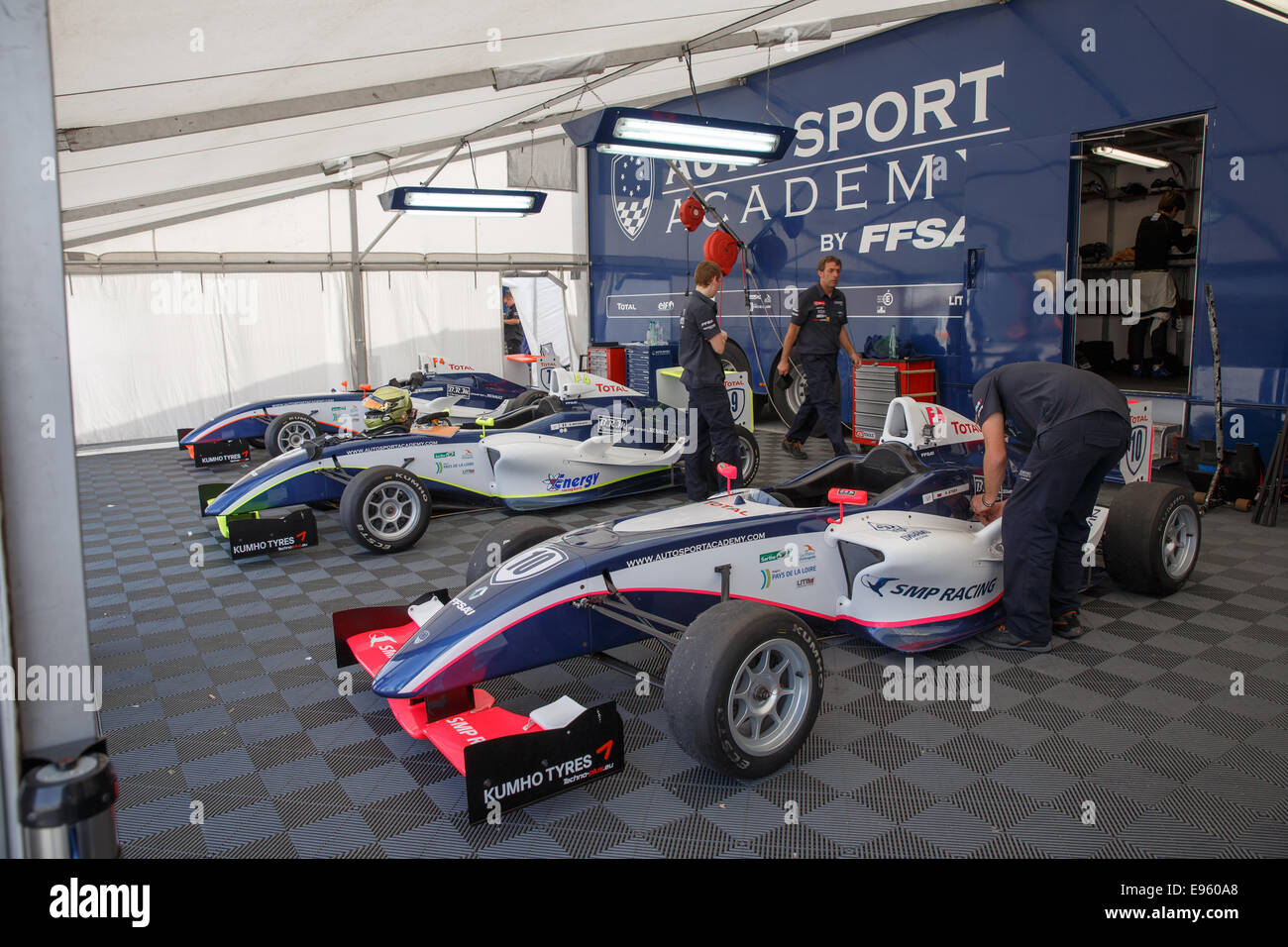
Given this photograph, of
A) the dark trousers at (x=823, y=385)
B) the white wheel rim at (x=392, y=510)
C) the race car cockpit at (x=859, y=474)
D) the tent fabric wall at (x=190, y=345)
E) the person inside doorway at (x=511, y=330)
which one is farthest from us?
the person inside doorway at (x=511, y=330)

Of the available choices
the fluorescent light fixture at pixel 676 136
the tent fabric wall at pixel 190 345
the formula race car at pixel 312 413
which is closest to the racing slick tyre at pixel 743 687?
the fluorescent light fixture at pixel 676 136

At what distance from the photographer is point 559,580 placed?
3270mm

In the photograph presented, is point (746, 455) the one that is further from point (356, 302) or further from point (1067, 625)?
point (356, 302)

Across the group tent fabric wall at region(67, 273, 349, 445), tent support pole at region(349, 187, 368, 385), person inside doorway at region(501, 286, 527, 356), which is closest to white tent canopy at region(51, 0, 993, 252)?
tent fabric wall at region(67, 273, 349, 445)

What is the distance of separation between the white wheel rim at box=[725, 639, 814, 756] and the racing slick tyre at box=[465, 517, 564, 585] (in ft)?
4.11

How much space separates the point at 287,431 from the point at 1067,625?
7983mm

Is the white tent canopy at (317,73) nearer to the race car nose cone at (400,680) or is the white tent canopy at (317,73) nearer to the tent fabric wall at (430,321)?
the race car nose cone at (400,680)

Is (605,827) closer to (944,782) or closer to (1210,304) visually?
(944,782)

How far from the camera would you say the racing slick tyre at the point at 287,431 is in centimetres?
921

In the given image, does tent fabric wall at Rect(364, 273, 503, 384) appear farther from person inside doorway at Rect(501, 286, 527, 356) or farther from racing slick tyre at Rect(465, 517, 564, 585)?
racing slick tyre at Rect(465, 517, 564, 585)

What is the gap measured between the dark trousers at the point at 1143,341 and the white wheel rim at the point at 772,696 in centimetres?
982

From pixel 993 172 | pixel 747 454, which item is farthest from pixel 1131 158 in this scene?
pixel 747 454

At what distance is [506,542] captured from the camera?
3.99 m

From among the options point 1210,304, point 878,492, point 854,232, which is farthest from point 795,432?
point 878,492
